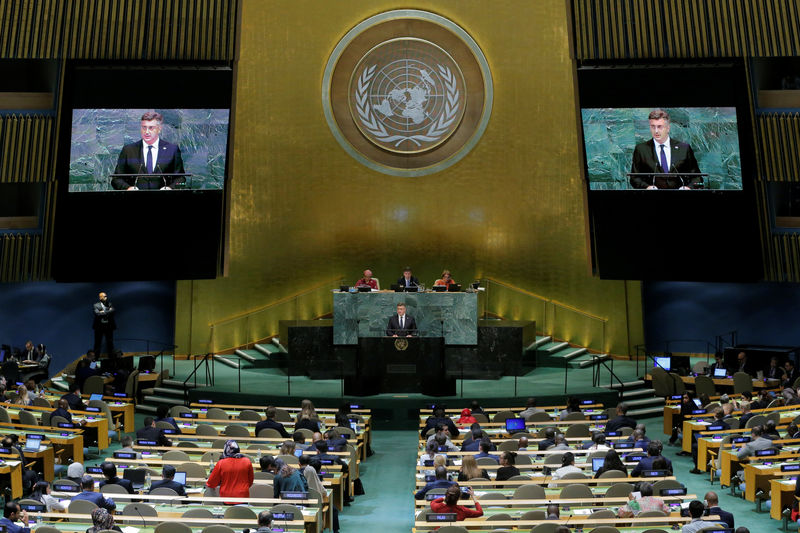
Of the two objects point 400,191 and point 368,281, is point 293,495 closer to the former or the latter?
point 368,281

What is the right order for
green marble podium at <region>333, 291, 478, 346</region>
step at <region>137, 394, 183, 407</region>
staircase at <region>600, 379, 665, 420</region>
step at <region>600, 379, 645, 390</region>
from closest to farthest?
staircase at <region>600, 379, 665, 420</region>
step at <region>137, 394, 183, 407</region>
step at <region>600, 379, 645, 390</region>
green marble podium at <region>333, 291, 478, 346</region>

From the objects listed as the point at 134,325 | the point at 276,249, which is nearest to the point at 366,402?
the point at 276,249

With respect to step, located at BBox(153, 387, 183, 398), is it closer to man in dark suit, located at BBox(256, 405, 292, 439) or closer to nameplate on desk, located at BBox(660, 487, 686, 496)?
man in dark suit, located at BBox(256, 405, 292, 439)

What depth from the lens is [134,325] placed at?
25.6m

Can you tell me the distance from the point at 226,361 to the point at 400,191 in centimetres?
564

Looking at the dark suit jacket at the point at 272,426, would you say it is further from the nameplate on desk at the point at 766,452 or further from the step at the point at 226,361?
the step at the point at 226,361

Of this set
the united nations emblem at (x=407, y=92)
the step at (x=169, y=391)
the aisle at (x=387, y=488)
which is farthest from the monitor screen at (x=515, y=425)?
the united nations emblem at (x=407, y=92)

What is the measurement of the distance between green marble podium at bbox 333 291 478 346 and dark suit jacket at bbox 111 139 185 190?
4.23 metres

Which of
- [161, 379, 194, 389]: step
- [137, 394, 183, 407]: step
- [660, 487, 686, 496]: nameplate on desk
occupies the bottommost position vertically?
[660, 487, 686, 496]: nameplate on desk

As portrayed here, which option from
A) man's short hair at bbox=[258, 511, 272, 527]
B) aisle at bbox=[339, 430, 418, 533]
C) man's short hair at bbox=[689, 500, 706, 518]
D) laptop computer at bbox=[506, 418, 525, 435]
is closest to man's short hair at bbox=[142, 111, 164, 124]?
aisle at bbox=[339, 430, 418, 533]

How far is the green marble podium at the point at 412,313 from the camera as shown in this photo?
21922 mm

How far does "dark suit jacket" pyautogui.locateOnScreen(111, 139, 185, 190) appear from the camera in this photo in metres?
22.2

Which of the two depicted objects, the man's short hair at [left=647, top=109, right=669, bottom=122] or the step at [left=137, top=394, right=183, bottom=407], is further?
the man's short hair at [left=647, top=109, right=669, bottom=122]

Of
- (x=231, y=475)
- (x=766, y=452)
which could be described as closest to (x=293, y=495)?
(x=231, y=475)
